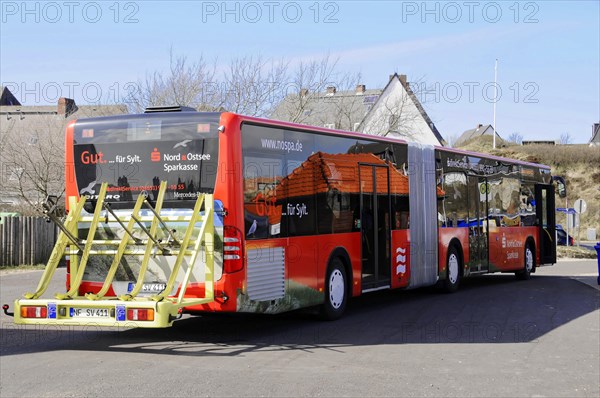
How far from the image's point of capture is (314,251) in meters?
12.9

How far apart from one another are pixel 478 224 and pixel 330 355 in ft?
34.5

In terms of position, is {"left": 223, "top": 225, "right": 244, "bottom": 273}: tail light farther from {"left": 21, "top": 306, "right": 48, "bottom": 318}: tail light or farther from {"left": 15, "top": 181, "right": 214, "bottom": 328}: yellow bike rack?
{"left": 21, "top": 306, "right": 48, "bottom": 318}: tail light

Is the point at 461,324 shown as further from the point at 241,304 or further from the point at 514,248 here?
the point at 514,248

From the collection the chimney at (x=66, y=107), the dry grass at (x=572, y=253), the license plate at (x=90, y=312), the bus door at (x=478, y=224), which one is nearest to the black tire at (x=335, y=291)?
the license plate at (x=90, y=312)

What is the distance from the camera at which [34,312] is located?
34.7 ft

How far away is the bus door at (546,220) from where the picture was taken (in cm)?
2398

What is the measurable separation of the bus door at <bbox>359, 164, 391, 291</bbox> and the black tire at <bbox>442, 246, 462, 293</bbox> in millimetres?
3216

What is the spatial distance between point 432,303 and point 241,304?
6.53 metres

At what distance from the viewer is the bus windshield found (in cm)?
1116

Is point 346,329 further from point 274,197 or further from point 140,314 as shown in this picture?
point 140,314

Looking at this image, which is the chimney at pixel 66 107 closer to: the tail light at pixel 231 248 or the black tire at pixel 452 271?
the black tire at pixel 452 271

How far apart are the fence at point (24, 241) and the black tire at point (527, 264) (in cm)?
1535

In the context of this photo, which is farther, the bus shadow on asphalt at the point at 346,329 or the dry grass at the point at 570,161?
the dry grass at the point at 570,161

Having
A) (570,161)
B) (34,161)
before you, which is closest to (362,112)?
(570,161)
